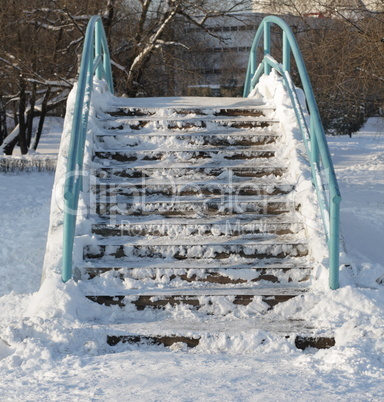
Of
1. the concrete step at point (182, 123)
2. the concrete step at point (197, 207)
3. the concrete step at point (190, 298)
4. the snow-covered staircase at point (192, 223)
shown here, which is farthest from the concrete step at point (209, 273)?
the concrete step at point (182, 123)

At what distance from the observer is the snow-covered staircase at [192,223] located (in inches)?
170

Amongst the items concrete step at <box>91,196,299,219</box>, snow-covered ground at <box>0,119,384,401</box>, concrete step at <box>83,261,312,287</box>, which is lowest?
snow-covered ground at <box>0,119,384,401</box>

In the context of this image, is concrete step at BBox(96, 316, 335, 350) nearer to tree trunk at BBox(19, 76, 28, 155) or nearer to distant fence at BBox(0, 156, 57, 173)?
distant fence at BBox(0, 156, 57, 173)

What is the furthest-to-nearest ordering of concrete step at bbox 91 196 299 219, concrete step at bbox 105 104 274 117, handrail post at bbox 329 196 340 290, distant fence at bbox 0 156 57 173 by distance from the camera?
distant fence at bbox 0 156 57 173 < concrete step at bbox 105 104 274 117 < concrete step at bbox 91 196 299 219 < handrail post at bbox 329 196 340 290

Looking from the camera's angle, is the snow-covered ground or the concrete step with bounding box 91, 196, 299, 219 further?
the concrete step with bounding box 91, 196, 299, 219

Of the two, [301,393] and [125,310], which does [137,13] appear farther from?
[301,393]

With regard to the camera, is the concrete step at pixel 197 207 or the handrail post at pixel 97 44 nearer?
the concrete step at pixel 197 207

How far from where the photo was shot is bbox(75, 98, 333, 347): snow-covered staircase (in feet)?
14.2

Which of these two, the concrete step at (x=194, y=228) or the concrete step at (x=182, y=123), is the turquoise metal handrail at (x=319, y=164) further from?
the concrete step at (x=182, y=123)

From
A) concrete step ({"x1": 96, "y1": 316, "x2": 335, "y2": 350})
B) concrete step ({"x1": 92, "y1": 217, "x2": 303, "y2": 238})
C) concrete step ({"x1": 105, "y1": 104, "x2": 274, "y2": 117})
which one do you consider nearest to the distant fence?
concrete step ({"x1": 105, "y1": 104, "x2": 274, "y2": 117})

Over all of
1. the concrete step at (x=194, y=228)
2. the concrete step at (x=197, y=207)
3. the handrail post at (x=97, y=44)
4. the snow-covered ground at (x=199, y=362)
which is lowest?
the snow-covered ground at (x=199, y=362)

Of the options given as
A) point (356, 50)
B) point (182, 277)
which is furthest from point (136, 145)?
point (356, 50)

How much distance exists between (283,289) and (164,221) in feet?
3.86

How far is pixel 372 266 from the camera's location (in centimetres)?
466
